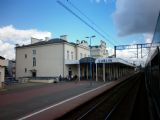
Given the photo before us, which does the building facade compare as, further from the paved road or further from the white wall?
the paved road

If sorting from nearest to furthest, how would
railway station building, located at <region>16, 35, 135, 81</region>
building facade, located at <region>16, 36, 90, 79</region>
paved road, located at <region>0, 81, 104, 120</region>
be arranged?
paved road, located at <region>0, 81, 104, 120</region>, railway station building, located at <region>16, 35, 135, 81</region>, building facade, located at <region>16, 36, 90, 79</region>

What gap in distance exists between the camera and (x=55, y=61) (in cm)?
4866

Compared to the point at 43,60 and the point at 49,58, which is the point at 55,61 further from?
the point at 43,60

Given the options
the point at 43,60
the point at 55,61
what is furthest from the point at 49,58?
the point at 55,61

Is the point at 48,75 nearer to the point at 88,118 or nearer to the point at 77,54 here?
the point at 77,54

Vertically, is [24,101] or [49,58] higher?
[49,58]

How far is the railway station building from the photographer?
156 ft

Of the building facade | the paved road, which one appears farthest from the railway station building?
the paved road

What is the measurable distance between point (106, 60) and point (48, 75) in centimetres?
1456

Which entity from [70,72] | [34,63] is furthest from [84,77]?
[34,63]

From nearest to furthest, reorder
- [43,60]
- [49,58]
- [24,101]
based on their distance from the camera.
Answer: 1. [24,101]
2. [49,58]
3. [43,60]

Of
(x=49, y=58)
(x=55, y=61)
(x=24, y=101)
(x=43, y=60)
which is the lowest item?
(x=24, y=101)

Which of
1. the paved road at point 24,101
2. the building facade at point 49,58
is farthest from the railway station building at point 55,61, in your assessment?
the paved road at point 24,101

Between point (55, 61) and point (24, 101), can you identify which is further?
point (55, 61)
